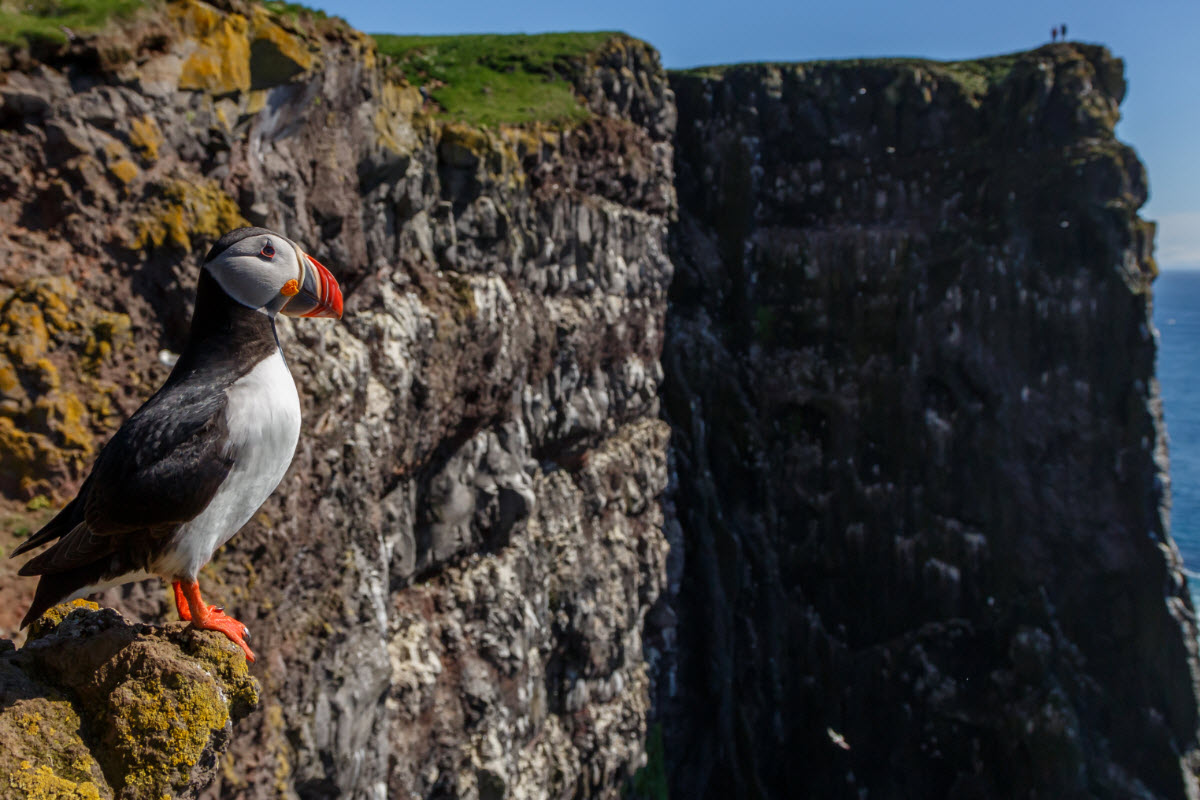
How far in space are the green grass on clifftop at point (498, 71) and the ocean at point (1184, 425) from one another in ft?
193

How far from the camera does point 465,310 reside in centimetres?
1909

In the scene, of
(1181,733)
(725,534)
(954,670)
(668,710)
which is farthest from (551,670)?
(1181,733)

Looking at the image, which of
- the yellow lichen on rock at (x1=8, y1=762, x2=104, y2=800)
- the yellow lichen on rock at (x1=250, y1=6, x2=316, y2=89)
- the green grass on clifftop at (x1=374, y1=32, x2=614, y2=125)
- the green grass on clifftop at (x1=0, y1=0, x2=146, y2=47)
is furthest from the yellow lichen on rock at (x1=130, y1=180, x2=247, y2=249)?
the green grass on clifftop at (x1=374, y1=32, x2=614, y2=125)

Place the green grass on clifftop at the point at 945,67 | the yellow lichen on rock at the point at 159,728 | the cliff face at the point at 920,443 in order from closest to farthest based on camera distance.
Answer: the yellow lichen on rock at the point at 159,728 → the cliff face at the point at 920,443 → the green grass on clifftop at the point at 945,67

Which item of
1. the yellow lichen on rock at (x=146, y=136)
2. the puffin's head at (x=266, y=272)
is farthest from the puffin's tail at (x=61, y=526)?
the yellow lichen on rock at (x=146, y=136)

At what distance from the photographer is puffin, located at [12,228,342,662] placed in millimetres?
5160

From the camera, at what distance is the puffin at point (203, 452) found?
5.16 meters

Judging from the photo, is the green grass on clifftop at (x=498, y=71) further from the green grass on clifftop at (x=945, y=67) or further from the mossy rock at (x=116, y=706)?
the mossy rock at (x=116, y=706)

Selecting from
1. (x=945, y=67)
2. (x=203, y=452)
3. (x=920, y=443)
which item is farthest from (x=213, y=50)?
(x=945, y=67)

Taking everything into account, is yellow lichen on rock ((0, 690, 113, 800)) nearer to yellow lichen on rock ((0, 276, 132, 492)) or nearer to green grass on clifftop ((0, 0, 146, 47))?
yellow lichen on rock ((0, 276, 132, 492))

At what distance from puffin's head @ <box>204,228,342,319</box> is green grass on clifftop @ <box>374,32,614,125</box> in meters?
18.6

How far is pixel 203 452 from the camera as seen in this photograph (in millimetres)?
5215

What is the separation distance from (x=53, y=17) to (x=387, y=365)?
302 inches

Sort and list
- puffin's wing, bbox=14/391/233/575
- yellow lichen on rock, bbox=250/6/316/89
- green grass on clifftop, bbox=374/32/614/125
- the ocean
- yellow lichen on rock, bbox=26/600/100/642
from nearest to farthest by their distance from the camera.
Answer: puffin's wing, bbox=14/391/233/575 → yellow lichen on rock, bbox=26/600/100/642 → yellow lichen on rock, bbox=250/6/316/89 → green grass on clifftop, bbox=374/32/614/125 → the ocean
